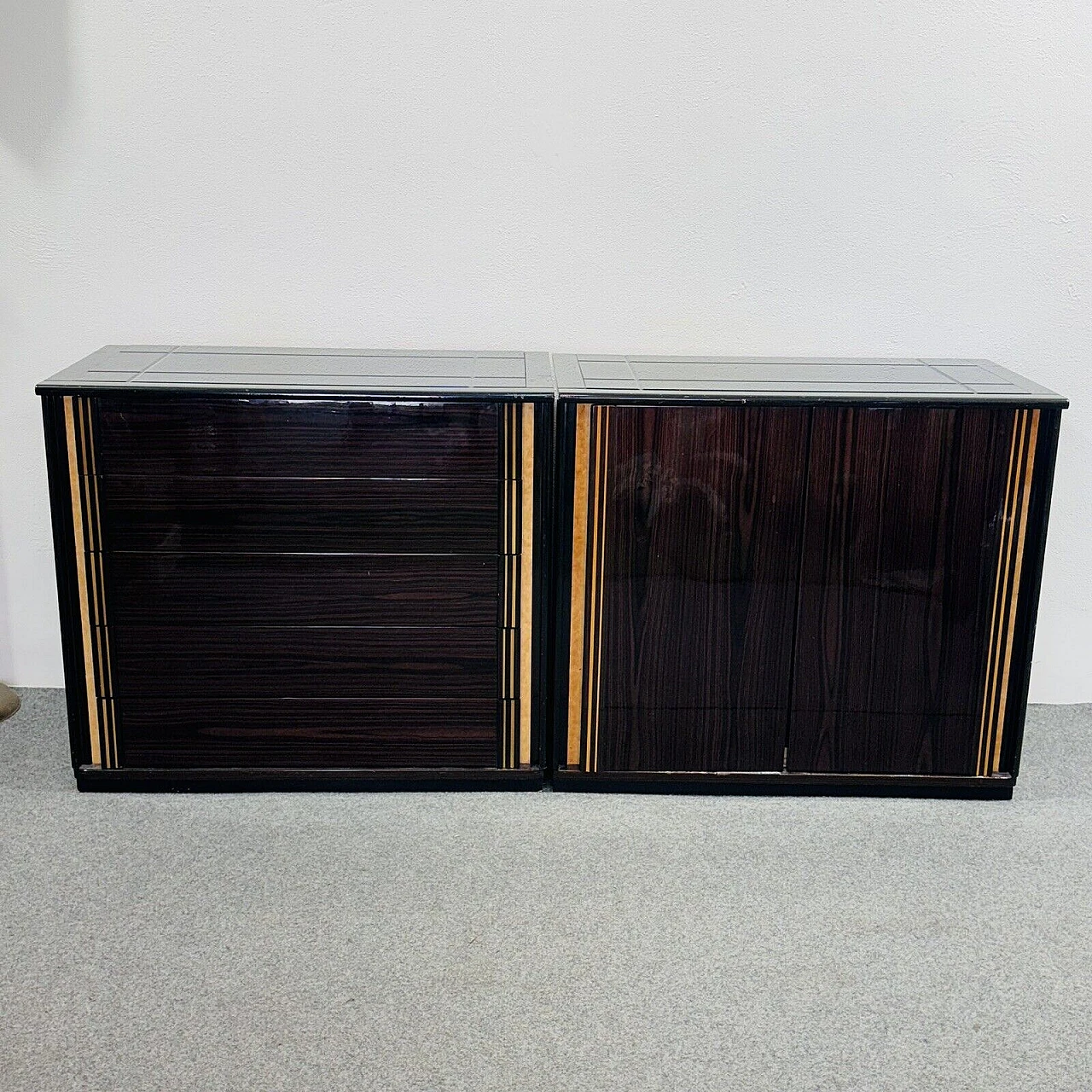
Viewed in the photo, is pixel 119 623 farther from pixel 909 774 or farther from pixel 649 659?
pixel 909 774

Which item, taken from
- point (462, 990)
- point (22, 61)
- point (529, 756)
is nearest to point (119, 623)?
point (529, 756)

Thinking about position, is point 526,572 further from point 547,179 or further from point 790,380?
point 547,179

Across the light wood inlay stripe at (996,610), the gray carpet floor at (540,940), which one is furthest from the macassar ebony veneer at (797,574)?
→ the gray carpet floor at (540,940)

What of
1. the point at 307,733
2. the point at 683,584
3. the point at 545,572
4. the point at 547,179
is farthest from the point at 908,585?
the point at 307,733

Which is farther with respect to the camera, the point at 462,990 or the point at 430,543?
the point at 430,543

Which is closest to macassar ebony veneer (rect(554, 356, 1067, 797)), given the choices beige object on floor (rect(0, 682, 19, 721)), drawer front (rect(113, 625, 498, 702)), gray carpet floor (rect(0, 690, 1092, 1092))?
gray carpet floor (rect(0, 690, 1092, 1092))

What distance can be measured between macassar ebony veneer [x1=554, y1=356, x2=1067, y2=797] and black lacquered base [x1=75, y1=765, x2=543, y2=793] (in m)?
0.19

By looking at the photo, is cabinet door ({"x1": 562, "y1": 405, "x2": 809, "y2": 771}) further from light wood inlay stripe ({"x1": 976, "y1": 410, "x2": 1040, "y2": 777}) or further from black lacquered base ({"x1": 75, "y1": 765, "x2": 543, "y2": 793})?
light wood inlay stripe ({"x1": 976, "y1": 410, "x2": 1040, "y2": 777})

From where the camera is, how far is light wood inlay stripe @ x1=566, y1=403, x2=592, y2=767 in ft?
8.08

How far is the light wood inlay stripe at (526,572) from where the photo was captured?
2.46 m

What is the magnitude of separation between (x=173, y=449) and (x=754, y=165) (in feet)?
4.68

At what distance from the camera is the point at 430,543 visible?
252cm

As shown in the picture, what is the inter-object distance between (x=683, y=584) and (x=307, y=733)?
0.86m

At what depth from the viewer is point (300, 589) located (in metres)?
2.54
